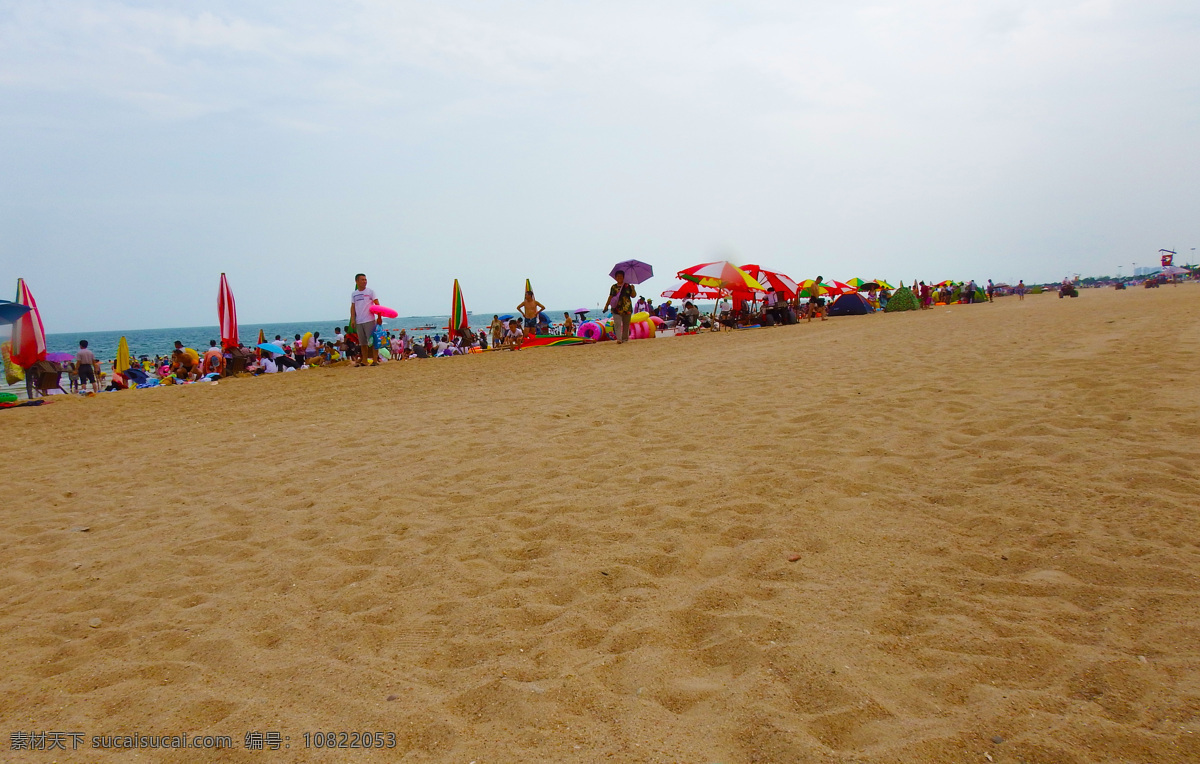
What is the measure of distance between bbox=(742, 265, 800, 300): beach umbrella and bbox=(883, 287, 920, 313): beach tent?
893cm

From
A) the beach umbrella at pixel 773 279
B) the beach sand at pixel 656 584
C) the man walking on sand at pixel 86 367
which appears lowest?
the beach sand at pixel 656 584

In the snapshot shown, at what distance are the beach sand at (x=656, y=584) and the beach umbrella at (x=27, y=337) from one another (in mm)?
6685

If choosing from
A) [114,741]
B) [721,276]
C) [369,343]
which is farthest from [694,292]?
[114,741]

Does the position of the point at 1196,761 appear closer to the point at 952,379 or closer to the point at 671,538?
the point at 671,538

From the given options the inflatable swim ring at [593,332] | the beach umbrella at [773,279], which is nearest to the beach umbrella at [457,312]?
the inflatable swim ring at [593,332]

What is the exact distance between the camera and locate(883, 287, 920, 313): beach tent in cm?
2683

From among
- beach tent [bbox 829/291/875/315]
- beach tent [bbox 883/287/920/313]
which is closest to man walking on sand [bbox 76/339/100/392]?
beach tent [bbox 829/291/875/315]

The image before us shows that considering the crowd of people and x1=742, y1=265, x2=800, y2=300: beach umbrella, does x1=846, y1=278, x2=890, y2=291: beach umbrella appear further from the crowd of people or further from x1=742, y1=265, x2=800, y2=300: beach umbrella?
x1=742, y1=265, x2=800, y2=300: beach umbrella

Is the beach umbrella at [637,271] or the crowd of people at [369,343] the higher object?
the beach umbrella at [637,271]

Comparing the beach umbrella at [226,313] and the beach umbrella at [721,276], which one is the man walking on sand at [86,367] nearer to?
the beach umbrella at [226,313]

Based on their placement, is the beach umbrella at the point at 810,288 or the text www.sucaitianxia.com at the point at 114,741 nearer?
the text www.sucaitianxia.com at the point at 114,741

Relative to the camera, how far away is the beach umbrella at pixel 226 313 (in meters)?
13.1

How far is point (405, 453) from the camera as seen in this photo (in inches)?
218

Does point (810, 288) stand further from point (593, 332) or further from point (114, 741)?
point (114, 741)
